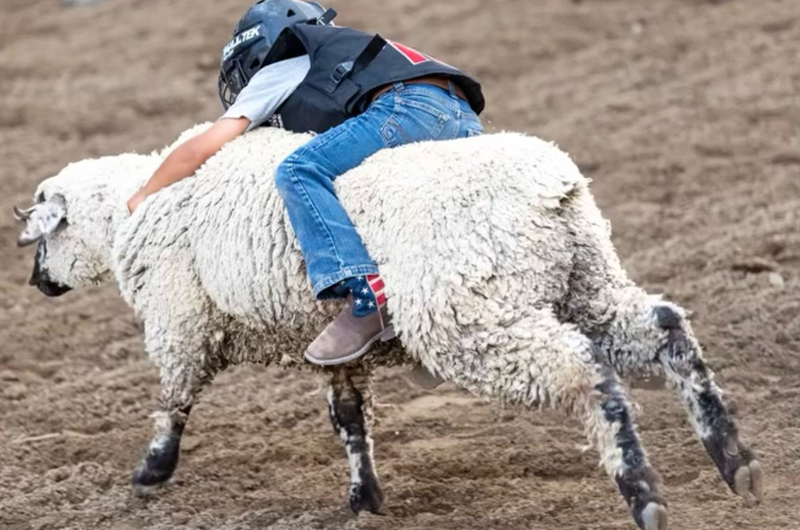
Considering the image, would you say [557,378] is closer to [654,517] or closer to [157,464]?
[654,517]

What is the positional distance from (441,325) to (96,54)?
8.68 metres

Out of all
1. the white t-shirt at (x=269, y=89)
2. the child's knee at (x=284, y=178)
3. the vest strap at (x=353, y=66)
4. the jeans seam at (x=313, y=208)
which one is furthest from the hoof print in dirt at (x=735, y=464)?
the white t-shirt at (x=269, y=89)

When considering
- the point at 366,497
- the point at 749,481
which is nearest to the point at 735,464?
the point at 749,481

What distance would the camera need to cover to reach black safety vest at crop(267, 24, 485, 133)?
4504 mm

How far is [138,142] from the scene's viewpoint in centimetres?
959

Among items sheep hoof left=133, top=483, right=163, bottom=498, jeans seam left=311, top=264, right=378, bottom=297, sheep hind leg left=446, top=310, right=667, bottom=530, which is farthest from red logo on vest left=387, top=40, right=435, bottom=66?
sheep hoof left=133, top=483, right=163, bottom=498

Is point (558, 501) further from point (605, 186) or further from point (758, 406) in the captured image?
point (605, 186)

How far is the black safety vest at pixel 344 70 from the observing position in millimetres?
4504

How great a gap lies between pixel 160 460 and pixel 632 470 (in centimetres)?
215

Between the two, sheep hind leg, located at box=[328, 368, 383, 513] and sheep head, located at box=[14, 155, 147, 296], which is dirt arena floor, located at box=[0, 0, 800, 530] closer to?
sheep hind leg, located at box=[328, 368, 383, 513]

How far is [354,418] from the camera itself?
5062 millimetres

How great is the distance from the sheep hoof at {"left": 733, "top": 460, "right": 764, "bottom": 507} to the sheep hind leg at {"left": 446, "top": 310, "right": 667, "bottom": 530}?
298mm

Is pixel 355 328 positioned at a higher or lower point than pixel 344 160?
lower

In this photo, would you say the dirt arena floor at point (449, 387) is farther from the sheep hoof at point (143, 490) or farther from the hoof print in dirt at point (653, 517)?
the hoof print in dirt at point (653, 517)
